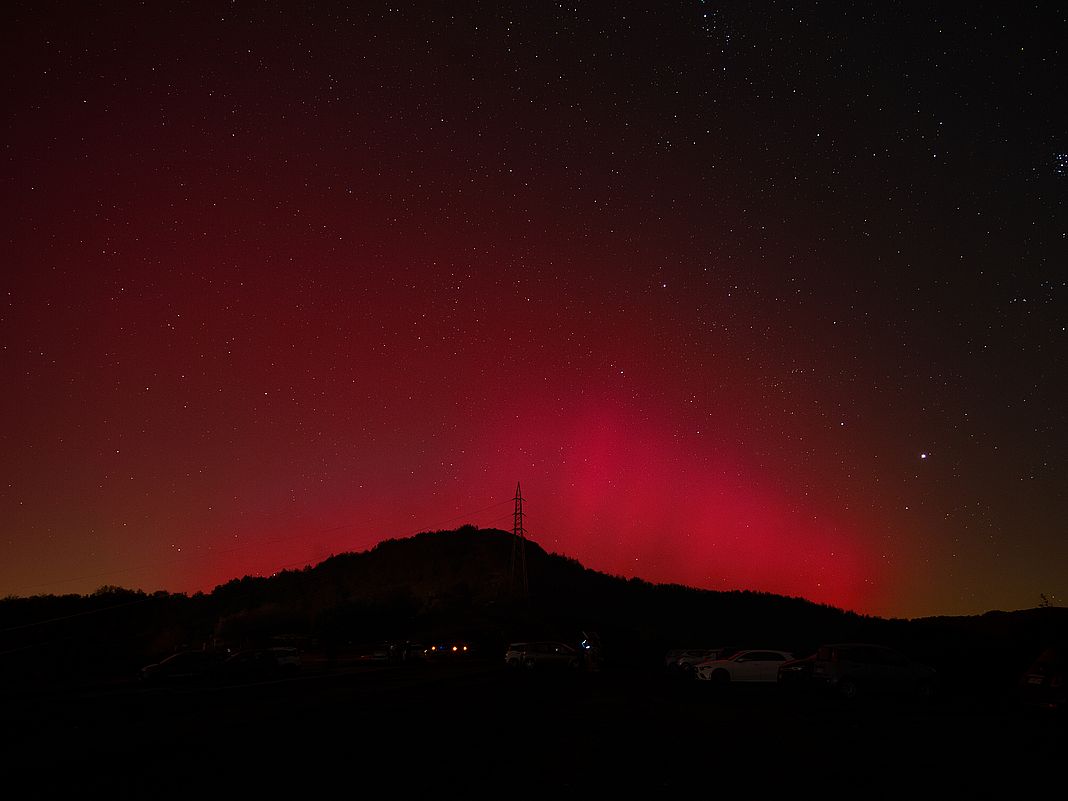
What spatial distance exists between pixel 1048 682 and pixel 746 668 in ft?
47.7

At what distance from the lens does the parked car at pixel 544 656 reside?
1652 inches

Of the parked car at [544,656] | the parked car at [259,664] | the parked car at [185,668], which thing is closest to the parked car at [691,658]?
the parked car at [544,656]

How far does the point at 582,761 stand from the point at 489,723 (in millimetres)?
5358

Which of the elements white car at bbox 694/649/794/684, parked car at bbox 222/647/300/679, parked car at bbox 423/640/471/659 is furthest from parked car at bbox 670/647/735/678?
parked car at bbox 423/640/471/659

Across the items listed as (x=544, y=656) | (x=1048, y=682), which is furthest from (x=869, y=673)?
(x=544, y=656)

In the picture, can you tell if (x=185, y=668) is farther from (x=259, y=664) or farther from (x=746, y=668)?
(x=746, y=668)

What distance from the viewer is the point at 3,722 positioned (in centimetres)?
1788

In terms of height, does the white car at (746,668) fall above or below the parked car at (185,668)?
below

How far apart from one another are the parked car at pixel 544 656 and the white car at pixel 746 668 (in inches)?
477

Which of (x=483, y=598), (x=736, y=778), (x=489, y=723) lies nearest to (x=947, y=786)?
(x=736, y=778)

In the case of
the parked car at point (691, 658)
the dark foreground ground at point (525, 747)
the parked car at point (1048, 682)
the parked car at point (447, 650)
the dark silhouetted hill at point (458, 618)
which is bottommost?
the dark foreground ground at point (525, 747)

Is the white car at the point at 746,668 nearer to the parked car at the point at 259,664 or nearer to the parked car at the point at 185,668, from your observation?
the parked car at the point at 259,664

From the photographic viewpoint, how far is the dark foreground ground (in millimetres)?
9516

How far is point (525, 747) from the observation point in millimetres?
12641
